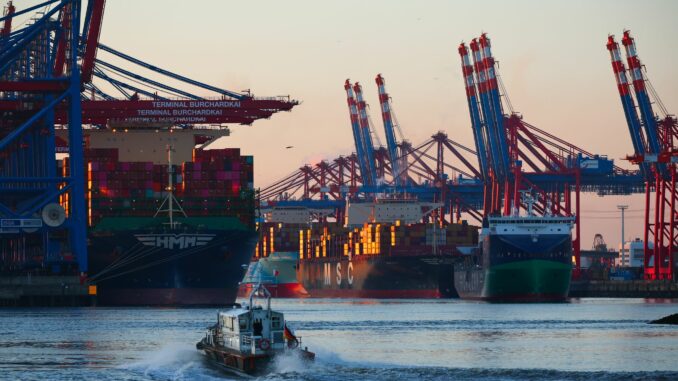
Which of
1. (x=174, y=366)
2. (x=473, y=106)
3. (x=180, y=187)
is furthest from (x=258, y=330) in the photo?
(x=473, y=106)

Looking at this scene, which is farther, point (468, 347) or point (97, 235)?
point (97, 235)

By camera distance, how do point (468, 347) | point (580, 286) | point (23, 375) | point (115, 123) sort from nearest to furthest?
point (23, 375) → point (468, 347) → point (115, 123) → point (580, 286)

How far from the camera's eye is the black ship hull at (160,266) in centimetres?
11925

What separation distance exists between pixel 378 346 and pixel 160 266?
1909 inches

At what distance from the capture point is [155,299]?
12031cm

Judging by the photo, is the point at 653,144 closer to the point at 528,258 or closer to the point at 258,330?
the point at 528,258

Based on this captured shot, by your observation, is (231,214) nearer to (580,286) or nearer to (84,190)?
(84,190)

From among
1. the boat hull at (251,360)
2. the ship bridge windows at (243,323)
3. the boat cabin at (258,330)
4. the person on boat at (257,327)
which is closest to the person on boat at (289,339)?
the boat hull at (251,360)

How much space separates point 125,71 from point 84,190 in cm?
1481

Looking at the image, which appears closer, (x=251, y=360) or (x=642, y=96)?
(x=251, y=360)

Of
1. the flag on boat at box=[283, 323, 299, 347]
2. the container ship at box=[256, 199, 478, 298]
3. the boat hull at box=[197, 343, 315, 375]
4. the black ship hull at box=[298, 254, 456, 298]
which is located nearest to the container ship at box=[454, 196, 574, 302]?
the black ship hull at box=[298, 254, 456, 298]

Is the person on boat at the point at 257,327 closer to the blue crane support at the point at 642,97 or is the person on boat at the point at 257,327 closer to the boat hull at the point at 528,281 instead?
the boat hull at the point at 528,281

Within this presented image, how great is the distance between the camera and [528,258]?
140m

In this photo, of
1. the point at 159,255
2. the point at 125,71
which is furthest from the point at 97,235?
the point at 125,71
